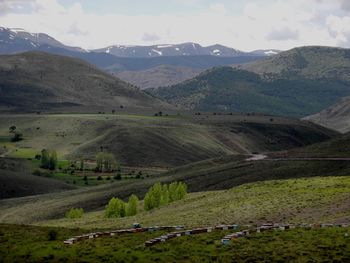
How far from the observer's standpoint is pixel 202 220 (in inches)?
2539

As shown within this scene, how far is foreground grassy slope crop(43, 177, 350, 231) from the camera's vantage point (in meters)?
61.7

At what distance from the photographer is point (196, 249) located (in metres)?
43.4

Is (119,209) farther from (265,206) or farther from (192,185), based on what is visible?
(192,185)

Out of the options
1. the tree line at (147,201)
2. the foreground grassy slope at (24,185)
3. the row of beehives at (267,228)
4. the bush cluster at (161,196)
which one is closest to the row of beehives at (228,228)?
the row of beehives at (267,228)

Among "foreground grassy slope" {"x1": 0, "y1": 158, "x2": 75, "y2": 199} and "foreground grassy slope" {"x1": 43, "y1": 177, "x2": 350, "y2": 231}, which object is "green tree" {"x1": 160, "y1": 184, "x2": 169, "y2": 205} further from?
"foreground grassy slope" {"x1": 0, "y1": 158, "x2": 75, "y2": 199}

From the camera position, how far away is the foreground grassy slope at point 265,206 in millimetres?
61688

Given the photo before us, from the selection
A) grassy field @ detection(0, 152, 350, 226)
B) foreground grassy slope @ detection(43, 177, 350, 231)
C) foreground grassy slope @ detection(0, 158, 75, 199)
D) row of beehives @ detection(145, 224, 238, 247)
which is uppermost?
row of beehives @ detection(145, 224, 238, 247)

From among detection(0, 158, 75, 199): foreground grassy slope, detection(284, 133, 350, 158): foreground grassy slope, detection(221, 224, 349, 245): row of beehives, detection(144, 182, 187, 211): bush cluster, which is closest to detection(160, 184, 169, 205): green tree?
detection(144, 182, 187, 211): bush cluster

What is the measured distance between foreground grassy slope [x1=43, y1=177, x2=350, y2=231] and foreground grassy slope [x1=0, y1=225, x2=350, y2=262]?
11524 mm

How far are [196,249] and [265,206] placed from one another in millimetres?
27552

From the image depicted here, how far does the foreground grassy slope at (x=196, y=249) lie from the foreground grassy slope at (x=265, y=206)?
37.8ft

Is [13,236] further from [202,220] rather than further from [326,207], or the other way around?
[326,207]

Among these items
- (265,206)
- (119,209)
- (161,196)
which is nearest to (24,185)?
(161,196)

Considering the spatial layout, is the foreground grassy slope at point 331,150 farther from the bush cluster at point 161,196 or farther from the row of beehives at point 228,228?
the row of beehives at point 228,228
